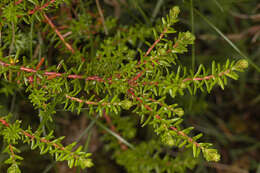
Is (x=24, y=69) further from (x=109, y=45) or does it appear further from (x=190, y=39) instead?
(x=190, y=39)

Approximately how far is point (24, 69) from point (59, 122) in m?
0.91

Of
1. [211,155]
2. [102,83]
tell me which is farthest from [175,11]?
[211,155]

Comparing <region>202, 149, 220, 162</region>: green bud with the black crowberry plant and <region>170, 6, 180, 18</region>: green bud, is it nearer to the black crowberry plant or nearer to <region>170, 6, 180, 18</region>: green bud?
the black crowberry plant

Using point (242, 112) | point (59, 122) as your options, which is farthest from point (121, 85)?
point (242, 112)

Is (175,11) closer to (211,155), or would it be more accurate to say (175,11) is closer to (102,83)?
(102,83)

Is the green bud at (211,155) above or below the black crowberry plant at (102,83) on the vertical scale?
below

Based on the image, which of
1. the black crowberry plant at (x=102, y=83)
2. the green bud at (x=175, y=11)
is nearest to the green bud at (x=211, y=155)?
the black crowberry plant at (x=102, y=83)

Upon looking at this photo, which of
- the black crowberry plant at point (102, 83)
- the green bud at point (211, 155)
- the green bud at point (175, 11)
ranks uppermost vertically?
the green bud at point (175, 11)

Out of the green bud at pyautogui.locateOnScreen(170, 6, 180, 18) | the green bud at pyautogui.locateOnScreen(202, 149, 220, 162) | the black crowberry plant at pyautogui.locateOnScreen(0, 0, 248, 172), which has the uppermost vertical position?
the green bud at pyautogui.locateOnScreen(170, 6, 180, 18)

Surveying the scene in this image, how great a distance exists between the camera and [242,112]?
1.98 m

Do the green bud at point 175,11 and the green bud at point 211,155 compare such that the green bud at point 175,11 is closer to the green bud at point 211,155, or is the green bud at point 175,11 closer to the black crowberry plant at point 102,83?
the black crowberry plant at point 102,83

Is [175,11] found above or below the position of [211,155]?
above

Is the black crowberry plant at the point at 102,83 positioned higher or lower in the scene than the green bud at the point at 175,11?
lower

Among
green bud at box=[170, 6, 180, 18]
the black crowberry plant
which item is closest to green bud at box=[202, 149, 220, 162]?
the black crowberry plant
